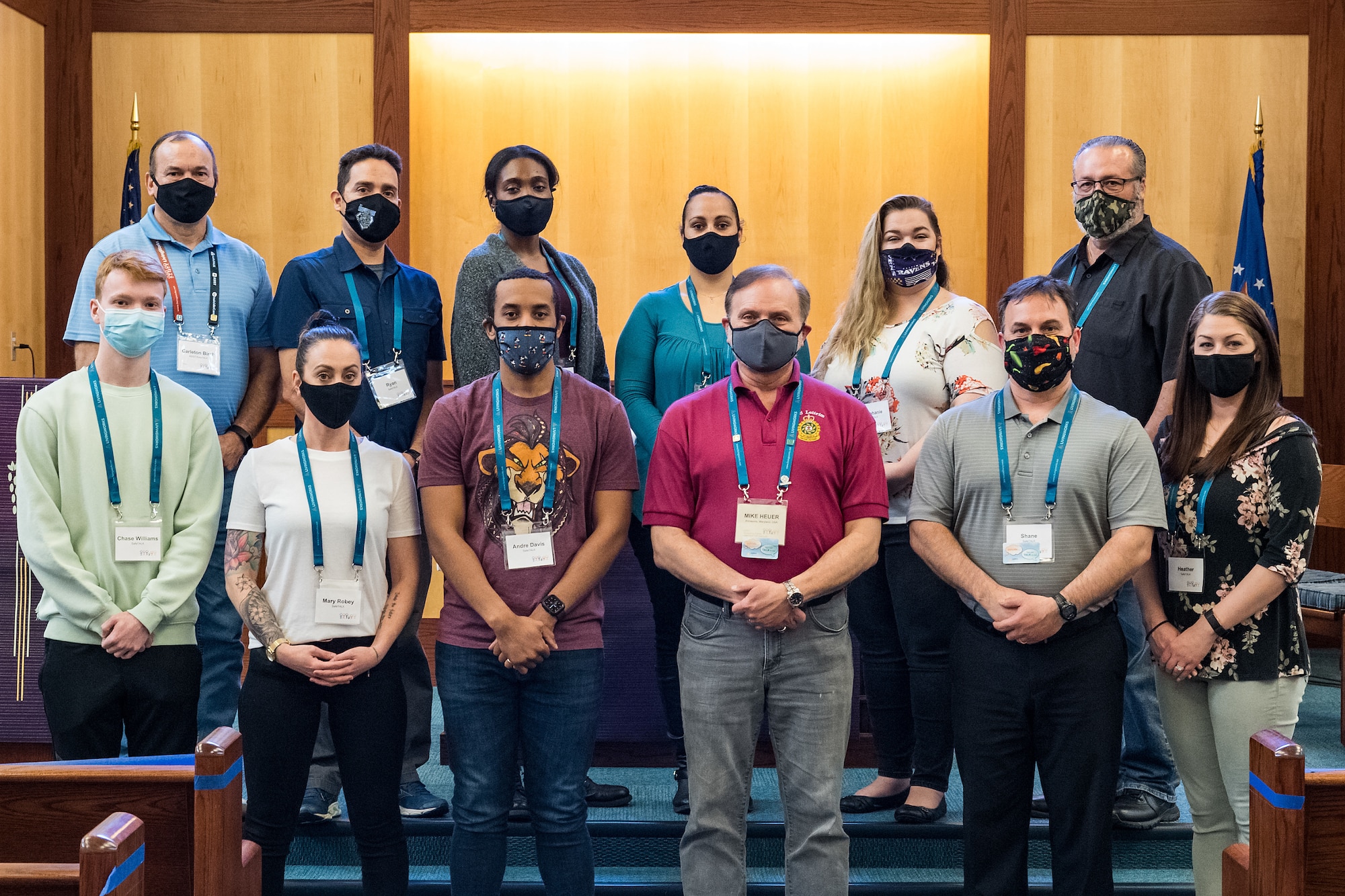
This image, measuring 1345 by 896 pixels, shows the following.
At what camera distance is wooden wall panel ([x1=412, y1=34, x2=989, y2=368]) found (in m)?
6.06

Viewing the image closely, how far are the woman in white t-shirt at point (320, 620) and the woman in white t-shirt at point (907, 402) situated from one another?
50.8 inches

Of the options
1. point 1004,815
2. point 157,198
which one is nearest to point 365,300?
point 157,198

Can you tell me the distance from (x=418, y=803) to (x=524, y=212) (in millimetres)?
1740

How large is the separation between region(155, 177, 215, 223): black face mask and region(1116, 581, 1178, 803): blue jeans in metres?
2.83

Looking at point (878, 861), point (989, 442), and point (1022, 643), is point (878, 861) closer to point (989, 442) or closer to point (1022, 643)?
point (1022, 643)

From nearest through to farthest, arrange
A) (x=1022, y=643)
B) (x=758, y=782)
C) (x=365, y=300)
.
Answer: (x=1022, y=643) < (x=365, y=300) < (x=758, y=782)

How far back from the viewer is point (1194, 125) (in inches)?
237

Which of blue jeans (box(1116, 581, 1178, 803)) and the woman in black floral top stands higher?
the woman in black floral top

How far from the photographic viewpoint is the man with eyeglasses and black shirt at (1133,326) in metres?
3.28

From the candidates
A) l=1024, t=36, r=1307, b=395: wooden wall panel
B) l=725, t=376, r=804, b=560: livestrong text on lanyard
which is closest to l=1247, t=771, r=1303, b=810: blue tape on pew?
l=725, t=376, r=804, b=560: livestrong text on lanyard

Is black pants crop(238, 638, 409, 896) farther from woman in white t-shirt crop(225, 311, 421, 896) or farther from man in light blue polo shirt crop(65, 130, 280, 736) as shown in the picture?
man in light blue polo shirt crop(65, 130, 280, 736)

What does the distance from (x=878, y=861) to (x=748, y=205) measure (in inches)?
148

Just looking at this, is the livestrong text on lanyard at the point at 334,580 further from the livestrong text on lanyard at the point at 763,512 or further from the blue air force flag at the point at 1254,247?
the blue air force flag at the point at 1254,247

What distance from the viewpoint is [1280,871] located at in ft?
6.06
